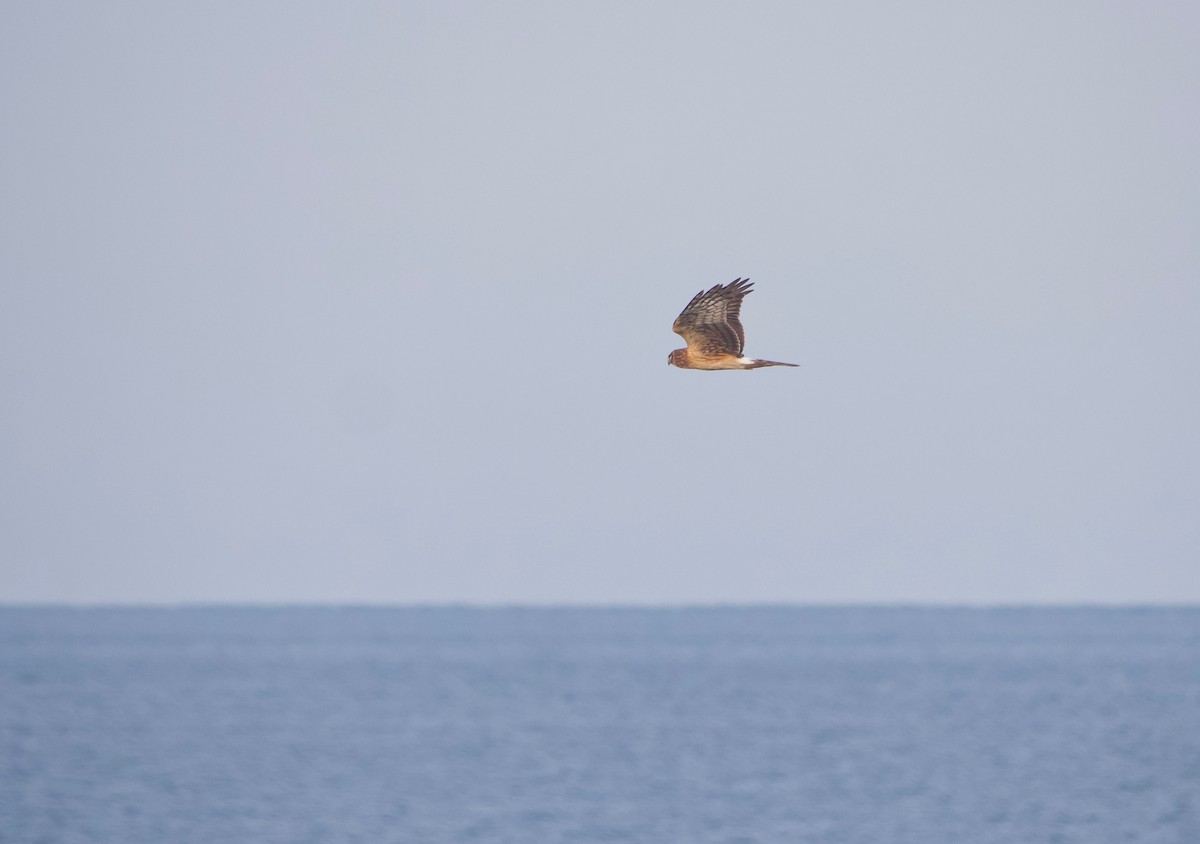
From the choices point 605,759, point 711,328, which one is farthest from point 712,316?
point 605,759

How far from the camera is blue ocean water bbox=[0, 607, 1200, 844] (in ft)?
186

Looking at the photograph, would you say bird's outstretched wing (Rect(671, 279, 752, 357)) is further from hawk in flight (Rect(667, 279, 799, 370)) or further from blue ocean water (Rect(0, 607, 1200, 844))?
blue ocean water (Rect(0, 607, 1200, 844))

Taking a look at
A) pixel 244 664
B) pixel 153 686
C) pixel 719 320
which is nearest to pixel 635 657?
pixel 244 664

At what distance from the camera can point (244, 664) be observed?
175 meters

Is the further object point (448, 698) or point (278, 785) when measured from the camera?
point (448, 698)

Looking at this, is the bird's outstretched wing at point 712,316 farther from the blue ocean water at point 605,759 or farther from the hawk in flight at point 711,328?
the blue ocean water at point 605,759

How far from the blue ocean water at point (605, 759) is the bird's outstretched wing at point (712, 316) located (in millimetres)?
34869

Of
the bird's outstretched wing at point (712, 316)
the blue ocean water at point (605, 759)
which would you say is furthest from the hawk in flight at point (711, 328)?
the blue ocean water at point (605, 759)

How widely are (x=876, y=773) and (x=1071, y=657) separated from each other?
4759 inches

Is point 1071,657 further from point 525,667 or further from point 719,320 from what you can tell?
point 719,320

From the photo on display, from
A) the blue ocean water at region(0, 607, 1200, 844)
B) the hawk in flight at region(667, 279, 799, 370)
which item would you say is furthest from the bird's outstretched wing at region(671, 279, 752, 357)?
the blue ocean water at region(0, 607, 1200, 844)

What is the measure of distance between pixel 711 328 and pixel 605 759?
57.2m

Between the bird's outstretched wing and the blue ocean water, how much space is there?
34869 mm

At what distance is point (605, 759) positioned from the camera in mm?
75688
